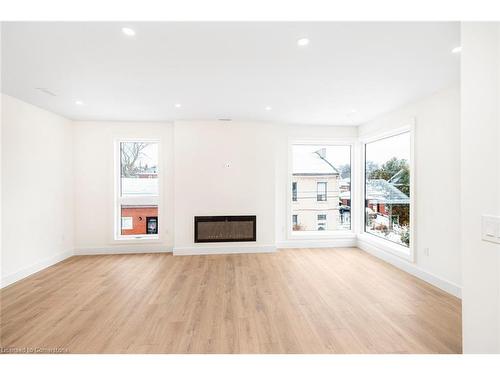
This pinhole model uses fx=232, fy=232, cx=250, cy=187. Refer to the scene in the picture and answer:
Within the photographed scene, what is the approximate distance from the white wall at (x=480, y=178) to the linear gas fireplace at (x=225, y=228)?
347 cm

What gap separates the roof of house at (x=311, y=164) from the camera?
5039mm

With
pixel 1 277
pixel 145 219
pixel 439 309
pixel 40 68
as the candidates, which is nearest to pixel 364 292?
pixel 439 309

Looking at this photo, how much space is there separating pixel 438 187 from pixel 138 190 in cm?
501

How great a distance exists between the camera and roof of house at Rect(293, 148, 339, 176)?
5039mm

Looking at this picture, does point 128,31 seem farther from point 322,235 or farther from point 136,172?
point 322,235

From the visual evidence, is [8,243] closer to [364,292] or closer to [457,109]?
[364,292]

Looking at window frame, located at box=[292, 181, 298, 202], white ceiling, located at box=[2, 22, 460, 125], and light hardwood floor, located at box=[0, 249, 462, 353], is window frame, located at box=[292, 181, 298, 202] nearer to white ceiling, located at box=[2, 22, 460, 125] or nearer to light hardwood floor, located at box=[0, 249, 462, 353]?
light hardwood floor, located at box=[0, 249, 462, 353]

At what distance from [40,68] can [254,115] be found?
281 centimetres

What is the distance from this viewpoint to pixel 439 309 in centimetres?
245

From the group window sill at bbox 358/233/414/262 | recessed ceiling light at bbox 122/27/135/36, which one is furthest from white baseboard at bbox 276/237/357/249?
recessed ceiling light at bbox 122/27/135/36

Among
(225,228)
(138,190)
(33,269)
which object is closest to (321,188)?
(225,228)

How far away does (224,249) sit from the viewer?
449 centimetres

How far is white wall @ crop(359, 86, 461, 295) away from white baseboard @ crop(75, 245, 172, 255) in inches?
169
